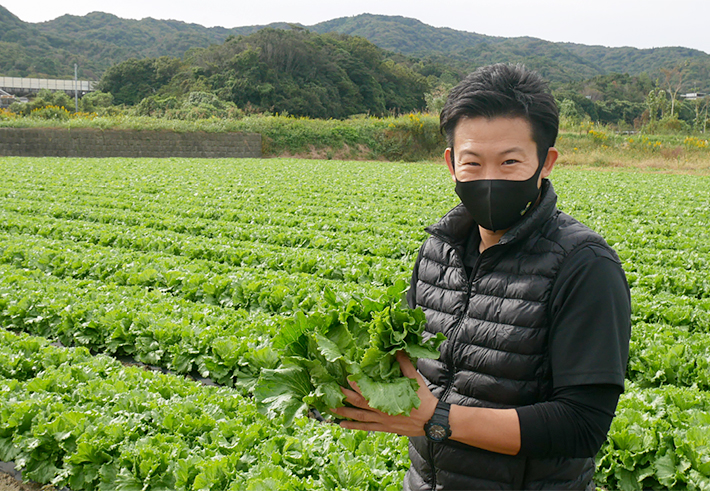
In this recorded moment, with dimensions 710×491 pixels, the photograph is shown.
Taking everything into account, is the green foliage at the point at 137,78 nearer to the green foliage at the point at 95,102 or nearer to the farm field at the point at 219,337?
the green foliage at the point at 95,102

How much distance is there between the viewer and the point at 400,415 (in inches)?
56.9

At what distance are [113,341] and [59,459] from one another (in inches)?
76.1

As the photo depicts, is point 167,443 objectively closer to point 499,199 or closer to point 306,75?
point 499,199

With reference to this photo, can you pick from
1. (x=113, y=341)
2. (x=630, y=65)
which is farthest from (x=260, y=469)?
(x=630, y=65)

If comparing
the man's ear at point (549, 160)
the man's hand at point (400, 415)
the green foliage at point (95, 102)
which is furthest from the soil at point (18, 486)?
the green foliage at point (95, 102)

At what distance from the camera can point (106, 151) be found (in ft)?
106

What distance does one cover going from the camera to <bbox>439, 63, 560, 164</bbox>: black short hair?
62.7 inches

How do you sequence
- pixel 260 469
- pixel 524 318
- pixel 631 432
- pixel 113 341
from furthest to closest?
1. pixel 113 341
2. pixel 631 432
3. pixel 260 469
4. pixel 524 318

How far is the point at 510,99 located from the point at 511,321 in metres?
0.65

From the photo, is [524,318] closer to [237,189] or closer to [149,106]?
[237,189]

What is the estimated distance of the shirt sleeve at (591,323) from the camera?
4.55ft

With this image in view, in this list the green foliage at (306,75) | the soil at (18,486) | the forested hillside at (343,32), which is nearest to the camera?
the soil at (18,486)

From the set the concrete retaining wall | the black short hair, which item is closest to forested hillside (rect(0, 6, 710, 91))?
the concrete retaining wall

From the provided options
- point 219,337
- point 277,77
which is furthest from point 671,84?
point 219,337
